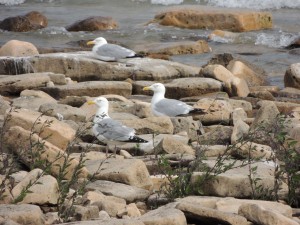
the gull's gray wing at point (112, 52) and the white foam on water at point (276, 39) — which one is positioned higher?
the gull's gray wing at point (112, 52)

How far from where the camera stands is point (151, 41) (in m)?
17.6

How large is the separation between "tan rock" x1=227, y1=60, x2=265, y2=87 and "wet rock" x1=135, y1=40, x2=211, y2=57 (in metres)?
2.36

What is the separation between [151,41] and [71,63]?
5289 millimetres

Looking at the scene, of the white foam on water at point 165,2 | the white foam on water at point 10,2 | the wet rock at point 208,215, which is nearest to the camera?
the wet rock at point 208,215

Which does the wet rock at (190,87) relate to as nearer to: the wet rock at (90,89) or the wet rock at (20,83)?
the wet rock at (90,89)

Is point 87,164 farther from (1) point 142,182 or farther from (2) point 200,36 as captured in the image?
(2) point 200,36

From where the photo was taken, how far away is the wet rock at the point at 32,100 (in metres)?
9.48

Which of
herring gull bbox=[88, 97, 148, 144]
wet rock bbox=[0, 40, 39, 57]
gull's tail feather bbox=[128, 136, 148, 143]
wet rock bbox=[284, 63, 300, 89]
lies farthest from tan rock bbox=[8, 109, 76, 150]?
wet rock bbox=[0, 40, 39, 57]

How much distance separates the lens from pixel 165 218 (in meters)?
4.59

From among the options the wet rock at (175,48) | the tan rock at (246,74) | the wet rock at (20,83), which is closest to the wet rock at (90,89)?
the wet rock at (20,83)

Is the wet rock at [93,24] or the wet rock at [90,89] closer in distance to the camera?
the wet rock at [90,89]

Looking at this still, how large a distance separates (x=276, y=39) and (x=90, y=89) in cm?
772

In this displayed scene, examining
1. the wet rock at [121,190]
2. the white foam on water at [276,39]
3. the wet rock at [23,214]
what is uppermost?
the wet rock at [23,214]

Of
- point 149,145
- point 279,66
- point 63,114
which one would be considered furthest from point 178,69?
point 149,145
